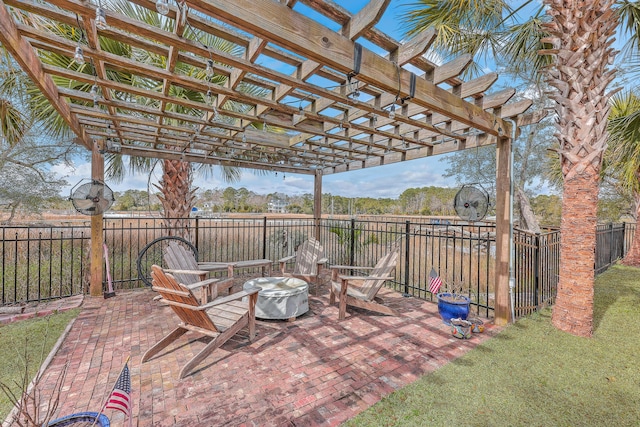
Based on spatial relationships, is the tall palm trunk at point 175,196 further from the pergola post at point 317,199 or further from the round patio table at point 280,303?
the round patio table at point 280,303

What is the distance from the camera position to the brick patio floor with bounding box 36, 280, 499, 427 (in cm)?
201

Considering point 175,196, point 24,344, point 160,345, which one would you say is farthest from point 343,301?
point 175,196

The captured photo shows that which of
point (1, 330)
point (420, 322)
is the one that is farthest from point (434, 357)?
point (1, 330)

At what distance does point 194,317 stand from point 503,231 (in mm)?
3802

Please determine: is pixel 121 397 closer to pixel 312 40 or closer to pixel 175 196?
pixel 312 40

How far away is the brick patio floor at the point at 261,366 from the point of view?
6.60ft

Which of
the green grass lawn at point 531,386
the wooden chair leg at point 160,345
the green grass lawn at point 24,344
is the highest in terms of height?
the wooden chair leg at point 160,345

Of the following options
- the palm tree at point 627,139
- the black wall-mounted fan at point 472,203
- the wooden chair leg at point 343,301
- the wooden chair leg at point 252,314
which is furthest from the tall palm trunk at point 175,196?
the palm tree at point 627,139

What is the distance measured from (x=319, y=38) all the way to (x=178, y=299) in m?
2.51

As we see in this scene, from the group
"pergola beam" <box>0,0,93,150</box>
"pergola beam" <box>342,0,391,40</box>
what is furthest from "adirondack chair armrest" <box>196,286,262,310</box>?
"pergola beam" <box>342,0,391,40</box>

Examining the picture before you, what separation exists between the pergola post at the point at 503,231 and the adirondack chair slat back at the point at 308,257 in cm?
280

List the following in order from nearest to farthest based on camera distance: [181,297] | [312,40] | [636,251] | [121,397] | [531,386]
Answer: [121,397] < [312,40] < [531,386] < [181,297] < [636,251]

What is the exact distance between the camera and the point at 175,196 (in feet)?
19.7

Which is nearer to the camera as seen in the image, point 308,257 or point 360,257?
point 308,257
